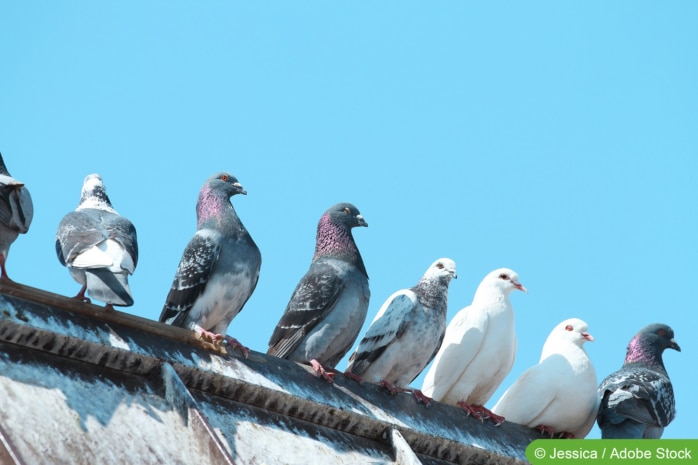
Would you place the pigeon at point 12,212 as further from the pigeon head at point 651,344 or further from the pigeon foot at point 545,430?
the pigeon head at point 651,344

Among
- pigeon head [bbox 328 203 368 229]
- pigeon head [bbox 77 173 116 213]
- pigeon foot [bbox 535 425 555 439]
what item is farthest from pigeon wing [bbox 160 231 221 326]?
pigeon foot [bbox 535 425 555 439]

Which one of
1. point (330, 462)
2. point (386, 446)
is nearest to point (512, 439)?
point (386, 446)

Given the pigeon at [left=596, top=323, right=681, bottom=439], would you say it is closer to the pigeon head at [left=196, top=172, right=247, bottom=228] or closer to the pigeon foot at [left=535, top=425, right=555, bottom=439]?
the pigeon foot at [left=535, top=425, right=555, bottom=439]

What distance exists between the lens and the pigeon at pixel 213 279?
38.0 ft

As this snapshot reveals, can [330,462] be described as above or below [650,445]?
below

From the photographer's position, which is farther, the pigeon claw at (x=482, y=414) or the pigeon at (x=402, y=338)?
the pigeon at (x=402, y=338)

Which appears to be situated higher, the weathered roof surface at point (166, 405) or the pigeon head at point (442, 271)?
the pigeon head at point (442, 271)

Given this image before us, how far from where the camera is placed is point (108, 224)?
33.6 feet

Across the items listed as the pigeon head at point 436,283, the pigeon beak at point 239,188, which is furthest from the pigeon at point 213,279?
the pigeon head at point 436,283

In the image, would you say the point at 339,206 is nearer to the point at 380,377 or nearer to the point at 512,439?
the point at 380,377

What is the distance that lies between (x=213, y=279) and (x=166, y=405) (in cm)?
411

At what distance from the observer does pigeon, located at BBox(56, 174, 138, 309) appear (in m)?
8.88

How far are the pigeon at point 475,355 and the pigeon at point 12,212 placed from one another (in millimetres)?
5052

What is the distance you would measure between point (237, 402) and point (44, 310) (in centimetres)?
150
